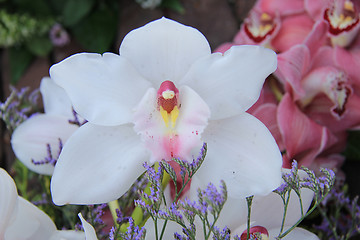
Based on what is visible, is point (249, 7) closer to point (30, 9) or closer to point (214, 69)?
point (30, 9)

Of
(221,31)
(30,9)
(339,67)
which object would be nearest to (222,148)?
(339,67)

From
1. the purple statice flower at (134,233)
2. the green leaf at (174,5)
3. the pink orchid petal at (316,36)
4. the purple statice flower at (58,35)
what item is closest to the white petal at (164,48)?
the purple statice flower at (134,233)

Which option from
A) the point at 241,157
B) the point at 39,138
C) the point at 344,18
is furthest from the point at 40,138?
the point at 344,18

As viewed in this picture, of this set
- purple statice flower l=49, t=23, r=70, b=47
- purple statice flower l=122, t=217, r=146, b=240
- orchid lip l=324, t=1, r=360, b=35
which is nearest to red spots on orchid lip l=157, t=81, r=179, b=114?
purple statice flower l=122, t=217, r=146, b=240

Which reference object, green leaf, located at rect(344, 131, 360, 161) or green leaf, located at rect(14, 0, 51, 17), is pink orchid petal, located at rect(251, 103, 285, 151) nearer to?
green leaf, located at rect(344, 131, 360, 161)

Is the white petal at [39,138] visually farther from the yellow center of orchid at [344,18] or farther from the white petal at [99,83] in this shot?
the yellow center of orchid at [344,18]

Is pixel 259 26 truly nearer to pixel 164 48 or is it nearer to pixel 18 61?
pixel 164 48
